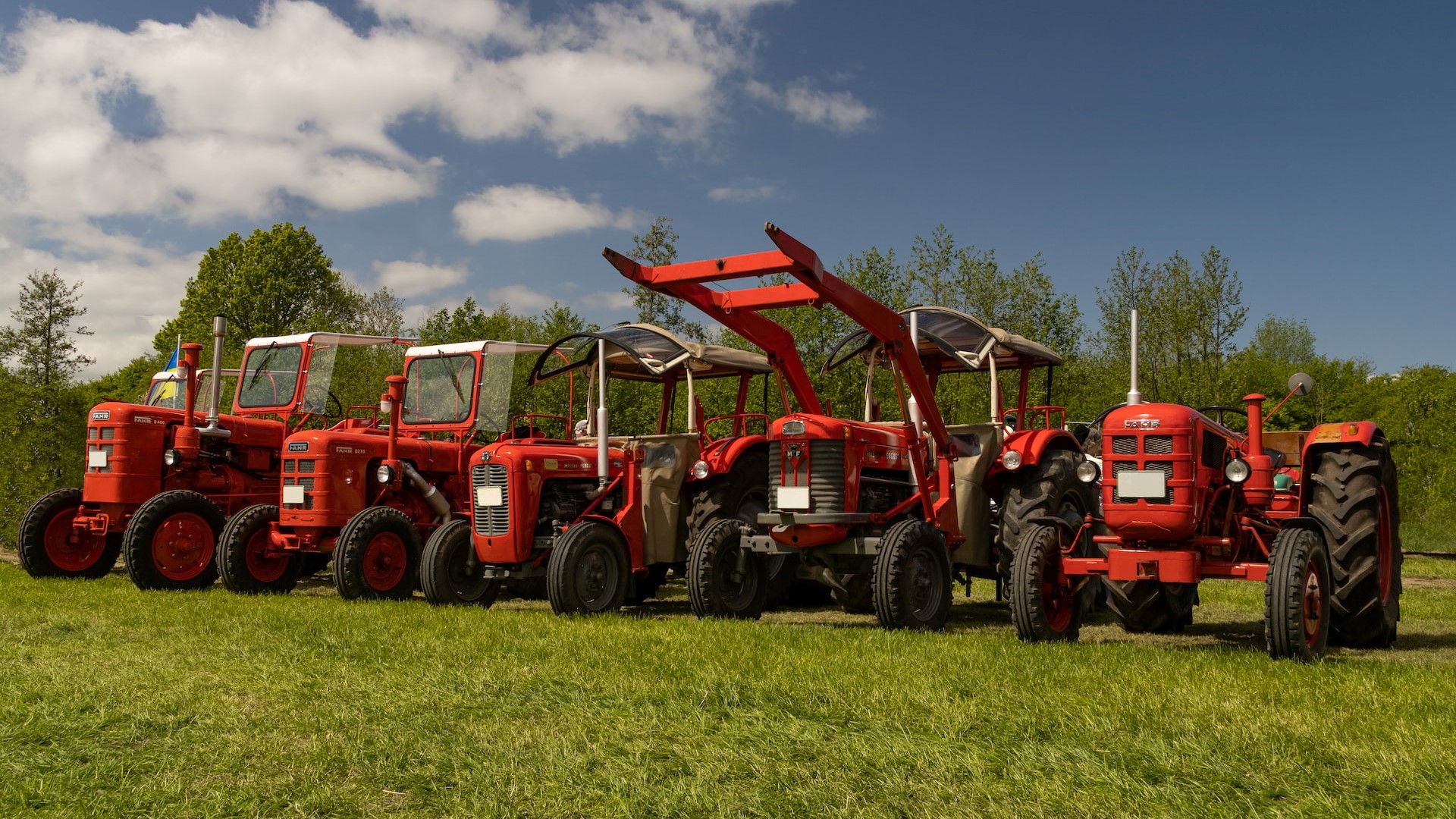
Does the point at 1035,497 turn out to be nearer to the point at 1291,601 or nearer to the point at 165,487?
the point at 1291,601

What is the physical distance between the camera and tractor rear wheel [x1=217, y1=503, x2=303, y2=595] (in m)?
9.89

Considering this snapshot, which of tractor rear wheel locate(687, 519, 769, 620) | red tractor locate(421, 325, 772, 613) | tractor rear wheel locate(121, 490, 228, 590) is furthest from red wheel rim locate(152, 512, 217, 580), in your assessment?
tractor rear wheel locate(687, 519, 769, 620)

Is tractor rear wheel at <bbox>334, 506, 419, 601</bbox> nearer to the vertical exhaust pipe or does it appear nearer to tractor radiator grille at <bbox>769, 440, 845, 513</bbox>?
tractor radiator grille at <bbox>769, 440, 845, 513</bbox>

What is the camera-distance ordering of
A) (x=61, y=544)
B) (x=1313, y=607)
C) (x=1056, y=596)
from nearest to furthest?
(x=1313, y=607) → (x=1056, y=596) → (x=61, y=544)

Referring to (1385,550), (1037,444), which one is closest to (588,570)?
(1037,444)

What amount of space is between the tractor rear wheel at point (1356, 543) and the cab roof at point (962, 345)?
308cm

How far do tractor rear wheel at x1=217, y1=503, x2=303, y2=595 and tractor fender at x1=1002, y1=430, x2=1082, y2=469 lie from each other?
21.0ft

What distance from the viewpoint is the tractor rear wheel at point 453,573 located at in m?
9.05

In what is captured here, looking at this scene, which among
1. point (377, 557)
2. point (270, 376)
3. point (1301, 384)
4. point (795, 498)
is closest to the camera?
point (1301, 384)

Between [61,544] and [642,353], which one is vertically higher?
[642,353]

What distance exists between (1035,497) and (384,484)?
18.3ft

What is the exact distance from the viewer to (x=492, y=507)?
29.3ft

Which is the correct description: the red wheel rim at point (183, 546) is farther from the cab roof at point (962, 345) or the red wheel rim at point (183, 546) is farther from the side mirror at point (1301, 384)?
the side mirror at point (1301, 384)

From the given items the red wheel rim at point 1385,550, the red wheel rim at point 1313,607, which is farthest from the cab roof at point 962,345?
the red wheel rim at point 1313,607
